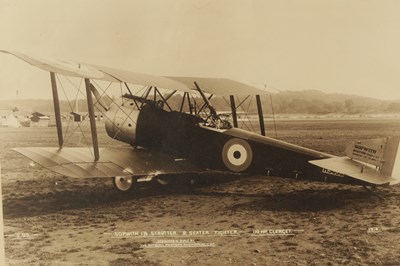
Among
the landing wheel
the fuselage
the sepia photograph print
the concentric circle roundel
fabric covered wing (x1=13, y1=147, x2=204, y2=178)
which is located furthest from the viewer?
the landing wheel

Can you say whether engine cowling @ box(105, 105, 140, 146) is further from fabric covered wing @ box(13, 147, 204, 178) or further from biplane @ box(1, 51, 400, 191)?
fabric covered wing @ box(13, 147, 204, 178)

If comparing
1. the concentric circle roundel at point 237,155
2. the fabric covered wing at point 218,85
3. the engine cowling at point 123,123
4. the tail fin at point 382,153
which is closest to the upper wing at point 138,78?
the fabric covered wing at point 218,85

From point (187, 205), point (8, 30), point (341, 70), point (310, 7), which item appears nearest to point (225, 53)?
point (310, 7)

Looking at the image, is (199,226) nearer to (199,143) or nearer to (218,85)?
(199,143)

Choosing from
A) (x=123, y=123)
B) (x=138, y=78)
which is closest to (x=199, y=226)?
(x=138, y=78)

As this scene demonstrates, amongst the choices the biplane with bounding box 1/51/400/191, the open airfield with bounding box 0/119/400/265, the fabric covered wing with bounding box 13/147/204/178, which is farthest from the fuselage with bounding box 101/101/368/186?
the open airfield with bounding box 0/119/400/265

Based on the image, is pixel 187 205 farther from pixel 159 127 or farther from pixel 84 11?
pixel 84 11
